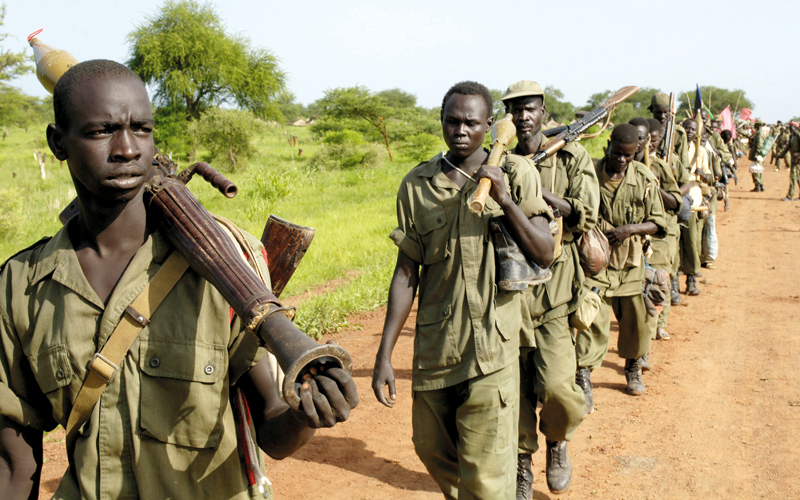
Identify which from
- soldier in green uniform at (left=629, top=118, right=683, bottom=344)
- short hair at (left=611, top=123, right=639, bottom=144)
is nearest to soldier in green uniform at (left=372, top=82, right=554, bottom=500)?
short hair at (left=611, top=123, right=639, bottom=144)

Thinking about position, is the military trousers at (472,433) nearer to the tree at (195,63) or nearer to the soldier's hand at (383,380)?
the soldier's hand at (383,380)

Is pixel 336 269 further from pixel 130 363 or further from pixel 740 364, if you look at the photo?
pixel 130 363

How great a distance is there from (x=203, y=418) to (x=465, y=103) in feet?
6.52

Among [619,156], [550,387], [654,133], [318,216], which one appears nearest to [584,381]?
[550,387]

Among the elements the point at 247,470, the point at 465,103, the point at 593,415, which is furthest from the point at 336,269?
the point at 247,470

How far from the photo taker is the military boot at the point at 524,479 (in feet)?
12.8

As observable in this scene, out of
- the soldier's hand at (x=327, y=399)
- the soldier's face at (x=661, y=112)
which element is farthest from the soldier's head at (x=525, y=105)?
the soldier's face at (x=661, y=112)

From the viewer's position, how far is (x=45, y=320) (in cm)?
159

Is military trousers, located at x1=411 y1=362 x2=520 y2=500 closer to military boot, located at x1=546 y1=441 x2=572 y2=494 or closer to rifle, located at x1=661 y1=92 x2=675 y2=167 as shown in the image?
military boot, located at x1=546 y1=441 x2=572 y2=494

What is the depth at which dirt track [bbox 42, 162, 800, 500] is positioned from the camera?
13.5 feet

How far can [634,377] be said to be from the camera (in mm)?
5652

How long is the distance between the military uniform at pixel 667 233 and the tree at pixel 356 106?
60.3 feet

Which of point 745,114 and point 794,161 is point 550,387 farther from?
point 745,114

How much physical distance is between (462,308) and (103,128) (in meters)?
1.85
